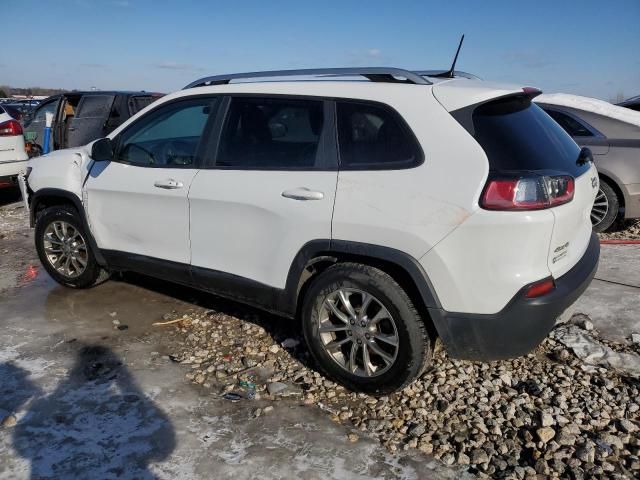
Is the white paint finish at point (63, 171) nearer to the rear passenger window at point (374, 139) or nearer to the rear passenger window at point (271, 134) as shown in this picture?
the rear passenger window at point (271, 134)

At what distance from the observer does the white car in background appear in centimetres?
818

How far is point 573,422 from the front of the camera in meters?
2.98

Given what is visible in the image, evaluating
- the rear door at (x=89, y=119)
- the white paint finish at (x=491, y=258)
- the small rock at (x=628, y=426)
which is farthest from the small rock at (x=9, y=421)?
the rear door at (x=89, y=119)

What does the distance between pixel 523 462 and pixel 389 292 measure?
1071mm

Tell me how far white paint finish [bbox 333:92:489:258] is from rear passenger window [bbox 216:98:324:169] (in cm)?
40

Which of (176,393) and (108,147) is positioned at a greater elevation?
(108,147)

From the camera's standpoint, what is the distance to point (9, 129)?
328 inches

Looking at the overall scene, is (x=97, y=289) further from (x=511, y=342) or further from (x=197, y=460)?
(x=511, y=342)

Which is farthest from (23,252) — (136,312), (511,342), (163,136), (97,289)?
(511,342)

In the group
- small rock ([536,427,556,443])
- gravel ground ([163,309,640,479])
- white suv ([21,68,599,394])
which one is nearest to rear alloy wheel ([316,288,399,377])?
white suv ([21,68,599,394])

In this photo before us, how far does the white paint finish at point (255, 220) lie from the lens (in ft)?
10.5

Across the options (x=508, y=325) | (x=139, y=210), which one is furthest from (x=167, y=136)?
(x=508, y=325)

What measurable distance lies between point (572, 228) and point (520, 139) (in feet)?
1.84

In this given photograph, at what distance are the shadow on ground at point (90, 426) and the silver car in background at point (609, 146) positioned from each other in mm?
5576
